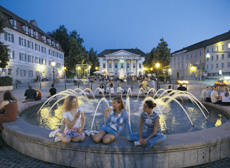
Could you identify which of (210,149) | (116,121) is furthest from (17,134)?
(210,149)

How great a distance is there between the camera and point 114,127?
13.9ft

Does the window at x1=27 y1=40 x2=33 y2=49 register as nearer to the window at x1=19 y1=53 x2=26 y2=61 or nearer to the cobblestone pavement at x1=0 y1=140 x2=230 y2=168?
the window at x1=19 y1=53 x2=26 y2=61

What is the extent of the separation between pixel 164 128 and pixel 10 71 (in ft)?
123

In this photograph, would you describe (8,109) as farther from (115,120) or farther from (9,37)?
(9,37)

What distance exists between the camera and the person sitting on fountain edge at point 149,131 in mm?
3658

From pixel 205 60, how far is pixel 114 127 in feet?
204

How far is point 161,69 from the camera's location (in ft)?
153

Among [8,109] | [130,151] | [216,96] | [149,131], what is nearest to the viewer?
[130,151]

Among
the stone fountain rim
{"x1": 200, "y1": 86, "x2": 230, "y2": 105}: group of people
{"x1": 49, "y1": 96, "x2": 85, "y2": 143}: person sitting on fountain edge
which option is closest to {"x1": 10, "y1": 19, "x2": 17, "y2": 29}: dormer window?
{"x1": 200, "y1": 86, "x2": 230, "y2": 105}: group of people

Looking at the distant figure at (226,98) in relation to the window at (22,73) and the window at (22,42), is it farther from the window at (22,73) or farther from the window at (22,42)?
the window at (22,73)

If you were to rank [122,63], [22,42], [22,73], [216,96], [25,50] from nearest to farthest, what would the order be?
[216,96]
[22,42]
[22,73]
[25,50]
[122,63]

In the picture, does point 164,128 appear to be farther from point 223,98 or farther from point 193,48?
point 193,48

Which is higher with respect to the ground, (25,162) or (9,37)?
(9,37)

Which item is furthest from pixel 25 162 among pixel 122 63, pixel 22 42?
pixel 122 63
